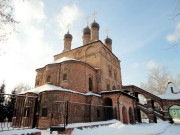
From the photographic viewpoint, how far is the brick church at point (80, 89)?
13828 millimetres

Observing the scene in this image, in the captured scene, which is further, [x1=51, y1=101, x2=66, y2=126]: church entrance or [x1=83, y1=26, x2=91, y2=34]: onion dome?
[x1=83, y1=26, x2=91, y2=34]: onion dome

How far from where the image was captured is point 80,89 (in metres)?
17.4

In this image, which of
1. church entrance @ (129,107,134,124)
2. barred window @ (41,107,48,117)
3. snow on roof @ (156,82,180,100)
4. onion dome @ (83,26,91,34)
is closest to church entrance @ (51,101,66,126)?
barred window @ (41,107,48,117)

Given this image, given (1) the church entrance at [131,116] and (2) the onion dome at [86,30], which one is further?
(2) the onion dome at [86,30]

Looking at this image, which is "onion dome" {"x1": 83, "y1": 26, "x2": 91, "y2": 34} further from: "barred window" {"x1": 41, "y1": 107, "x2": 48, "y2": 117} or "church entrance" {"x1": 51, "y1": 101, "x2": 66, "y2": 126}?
"barred window" {"x1": 41, "y1": 107, "x2": 48, "y2": 117}

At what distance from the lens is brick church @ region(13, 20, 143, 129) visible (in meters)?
13.8

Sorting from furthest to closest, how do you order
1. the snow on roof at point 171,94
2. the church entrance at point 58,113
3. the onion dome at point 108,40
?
the onion dome at point 108,40 < the snow on roof at point 171,94 < the church entrance at point 58,113

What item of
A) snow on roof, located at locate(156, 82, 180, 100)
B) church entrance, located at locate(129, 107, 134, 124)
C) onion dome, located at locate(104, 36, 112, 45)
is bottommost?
church entrance, located at locate(129, 107, 134, 124)

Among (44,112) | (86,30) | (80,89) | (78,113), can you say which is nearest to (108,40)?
(86,30)

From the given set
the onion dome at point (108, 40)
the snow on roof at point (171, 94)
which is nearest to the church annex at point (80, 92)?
the snow on roof at point (171, 94)

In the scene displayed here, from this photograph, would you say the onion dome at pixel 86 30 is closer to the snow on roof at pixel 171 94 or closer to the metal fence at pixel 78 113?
the metal fence at pixel 78 113

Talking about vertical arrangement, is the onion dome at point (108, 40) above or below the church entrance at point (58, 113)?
above

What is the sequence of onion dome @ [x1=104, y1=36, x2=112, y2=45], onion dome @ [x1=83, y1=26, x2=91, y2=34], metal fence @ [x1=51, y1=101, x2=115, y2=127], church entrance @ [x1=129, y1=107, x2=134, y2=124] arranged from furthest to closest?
onion dome @ [x1=104, y1=36, x2=112, y2=45] < onion dome @ [x1=83, y1=26, x2=91, y2=34] < church entrance @ [x1=129, y1=107, x2=134, y2=124] < metal fence @ [x1=51, y1=101, x2=115, y2=127]

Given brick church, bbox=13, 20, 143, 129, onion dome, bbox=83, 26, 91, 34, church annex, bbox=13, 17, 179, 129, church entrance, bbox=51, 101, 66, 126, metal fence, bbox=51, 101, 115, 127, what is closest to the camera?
church entrance, bbox=51, 101, 66, 126
